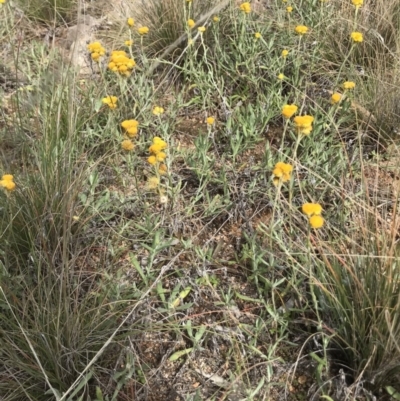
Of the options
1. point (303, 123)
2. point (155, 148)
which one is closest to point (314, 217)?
point (303, 123)

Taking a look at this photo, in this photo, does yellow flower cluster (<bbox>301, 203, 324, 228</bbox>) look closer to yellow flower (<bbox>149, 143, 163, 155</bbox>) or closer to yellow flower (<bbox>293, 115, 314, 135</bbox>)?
yellow flower (<bbox>293, 115, 314, 135</bbox>)

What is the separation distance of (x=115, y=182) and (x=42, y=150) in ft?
1.31

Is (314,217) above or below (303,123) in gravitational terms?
below

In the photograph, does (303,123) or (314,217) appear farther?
(303,123)

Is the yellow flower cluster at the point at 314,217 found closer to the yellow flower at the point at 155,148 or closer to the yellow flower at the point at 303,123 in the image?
the yellow flower at the point at 303,123

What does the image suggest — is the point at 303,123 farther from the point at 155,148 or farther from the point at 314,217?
the point at 155,148

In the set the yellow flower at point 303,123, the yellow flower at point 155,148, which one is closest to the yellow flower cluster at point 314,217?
the yellow flower at point 303,123

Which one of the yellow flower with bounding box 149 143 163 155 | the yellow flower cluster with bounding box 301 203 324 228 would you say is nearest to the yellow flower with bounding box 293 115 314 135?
the yellow flower cluster with bounding box 301 203 324 228

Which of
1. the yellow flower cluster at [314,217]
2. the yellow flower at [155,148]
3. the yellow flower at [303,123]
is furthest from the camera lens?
the yellow flower at [155,148]

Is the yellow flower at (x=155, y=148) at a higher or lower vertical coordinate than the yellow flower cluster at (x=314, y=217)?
higher

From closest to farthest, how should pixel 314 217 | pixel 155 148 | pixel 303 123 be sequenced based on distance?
pixel 314 217
pixel 303 123
pixel 155 148

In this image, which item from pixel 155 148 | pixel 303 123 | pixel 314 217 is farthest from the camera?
pixel 155 148

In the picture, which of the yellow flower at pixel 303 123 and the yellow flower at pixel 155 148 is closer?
the yellow flower at pixel 303 123

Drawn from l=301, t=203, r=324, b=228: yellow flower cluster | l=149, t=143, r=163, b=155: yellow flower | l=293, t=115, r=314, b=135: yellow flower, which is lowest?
l=301, t=203, r=324, b=228: yellow flower cluster
